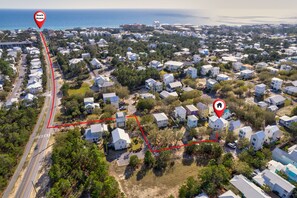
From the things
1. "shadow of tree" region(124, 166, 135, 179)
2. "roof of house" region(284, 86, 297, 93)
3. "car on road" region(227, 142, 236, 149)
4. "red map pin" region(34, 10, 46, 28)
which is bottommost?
"shadow of tree" region(124, 166, 135, 179)

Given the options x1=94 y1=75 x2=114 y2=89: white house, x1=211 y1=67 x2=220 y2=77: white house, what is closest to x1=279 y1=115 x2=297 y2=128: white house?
x1=211 y1=67 x2=220 y2=77: white house

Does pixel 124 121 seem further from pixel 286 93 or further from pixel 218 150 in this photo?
pixel 286 93

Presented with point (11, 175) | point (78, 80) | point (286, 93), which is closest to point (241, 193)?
point (11, 175)

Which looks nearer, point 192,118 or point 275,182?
point 275,182

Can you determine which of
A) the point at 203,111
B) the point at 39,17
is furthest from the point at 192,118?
the point at 39,17

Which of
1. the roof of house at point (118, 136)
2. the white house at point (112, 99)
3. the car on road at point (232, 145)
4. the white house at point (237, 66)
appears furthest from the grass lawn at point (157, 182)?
the white house at point (237, 66)

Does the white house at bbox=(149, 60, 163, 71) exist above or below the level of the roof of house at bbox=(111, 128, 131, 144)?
above

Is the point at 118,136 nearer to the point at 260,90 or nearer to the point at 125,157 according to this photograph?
the point at 125,157

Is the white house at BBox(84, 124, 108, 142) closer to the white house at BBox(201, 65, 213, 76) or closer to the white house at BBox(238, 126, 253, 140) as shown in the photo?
the white house at BBox(238, 126, 253, 140)
